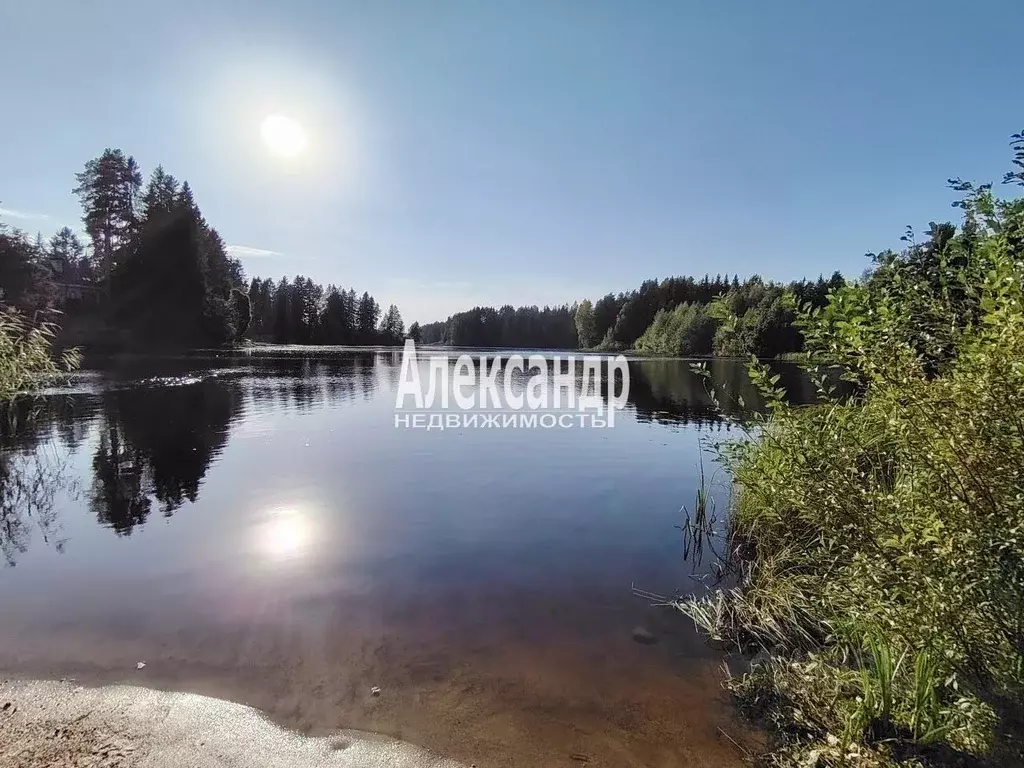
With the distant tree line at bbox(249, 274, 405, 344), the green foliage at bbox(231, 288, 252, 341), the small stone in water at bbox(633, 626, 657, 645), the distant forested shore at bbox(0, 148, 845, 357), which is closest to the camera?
the small stone in water at bbox(633, 626, 657, 645)

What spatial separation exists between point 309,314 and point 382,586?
122m

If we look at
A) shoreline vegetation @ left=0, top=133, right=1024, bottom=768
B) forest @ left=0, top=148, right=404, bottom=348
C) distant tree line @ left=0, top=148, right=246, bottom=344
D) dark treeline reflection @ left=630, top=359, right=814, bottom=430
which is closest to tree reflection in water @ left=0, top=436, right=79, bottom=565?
shoreline vegetation @ left=0, top=133, right=1024, bottom=768

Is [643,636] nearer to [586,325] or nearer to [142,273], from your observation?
[142,273]

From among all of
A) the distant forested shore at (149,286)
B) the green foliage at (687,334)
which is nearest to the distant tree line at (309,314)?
the distant forested shore at (149,286)

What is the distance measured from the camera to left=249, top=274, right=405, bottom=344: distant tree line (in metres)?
116

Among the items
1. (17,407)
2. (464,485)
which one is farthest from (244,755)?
(17,407)

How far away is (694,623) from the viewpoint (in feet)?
20.9

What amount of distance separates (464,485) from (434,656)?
673cm

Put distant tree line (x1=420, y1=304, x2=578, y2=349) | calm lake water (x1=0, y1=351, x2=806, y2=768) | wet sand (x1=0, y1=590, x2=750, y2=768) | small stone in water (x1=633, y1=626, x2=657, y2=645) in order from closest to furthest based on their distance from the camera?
wet sand (x1=0, y1=590, x2=750, y2=768)
calm lake water (x1=0, y1=351, x2=806, y2=768)
small stone in water (x1=633, y1=626, x2=657, y2=645)
distant tree line (x1=420, y1=304, x2=578, y2=349)

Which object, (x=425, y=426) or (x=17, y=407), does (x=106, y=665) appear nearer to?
(x=425, y=426)

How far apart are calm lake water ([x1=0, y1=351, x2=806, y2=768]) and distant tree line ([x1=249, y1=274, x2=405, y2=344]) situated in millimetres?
107743

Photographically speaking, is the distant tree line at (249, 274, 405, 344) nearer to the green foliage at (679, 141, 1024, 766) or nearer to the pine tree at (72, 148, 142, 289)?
the pine tree at (72, 148, 142, 289)

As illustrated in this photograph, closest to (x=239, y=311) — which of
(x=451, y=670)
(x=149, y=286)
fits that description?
(x=149, y=286)

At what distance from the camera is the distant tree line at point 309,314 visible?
380ft
